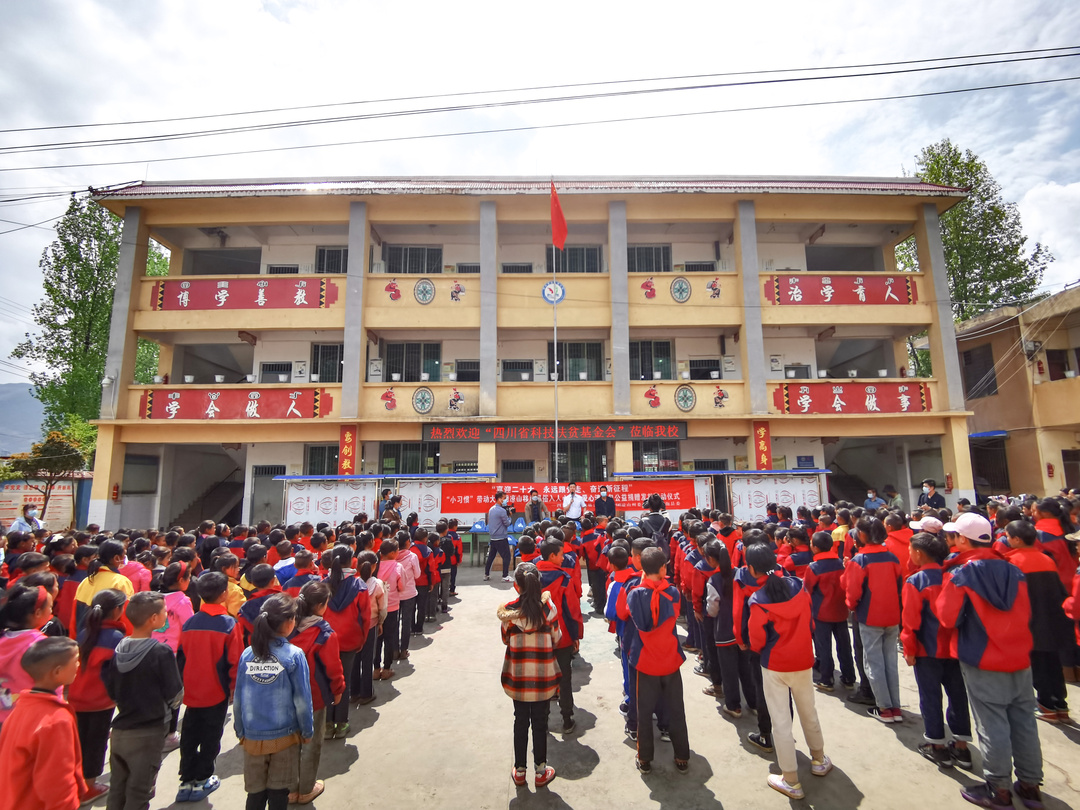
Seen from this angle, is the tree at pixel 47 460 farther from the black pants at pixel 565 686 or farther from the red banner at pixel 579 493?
the black pants at pixel 565 686

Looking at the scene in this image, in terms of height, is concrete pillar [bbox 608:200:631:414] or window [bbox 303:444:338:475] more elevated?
concrete pillar [bbox 608:200:631:414]

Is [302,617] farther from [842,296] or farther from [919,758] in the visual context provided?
[842,296]

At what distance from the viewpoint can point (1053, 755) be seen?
4.05 metres

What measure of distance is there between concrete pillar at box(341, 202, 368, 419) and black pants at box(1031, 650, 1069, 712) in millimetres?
14437

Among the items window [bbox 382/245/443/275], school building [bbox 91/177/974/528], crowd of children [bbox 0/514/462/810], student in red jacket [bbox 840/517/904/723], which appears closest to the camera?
crowd of children [bbox 0/514/462/810]

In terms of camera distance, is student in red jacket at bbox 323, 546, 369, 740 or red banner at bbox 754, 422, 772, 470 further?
red banner at bbox 754, 422, 772, 470

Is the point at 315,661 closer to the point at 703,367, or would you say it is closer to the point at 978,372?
the point at 703,367

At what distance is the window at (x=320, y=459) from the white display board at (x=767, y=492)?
12.0 m

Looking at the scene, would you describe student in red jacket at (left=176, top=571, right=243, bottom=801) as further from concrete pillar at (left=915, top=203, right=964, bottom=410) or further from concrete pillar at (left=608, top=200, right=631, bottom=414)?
concrete pillar at (left=915, top=203, right=964, bottom=410)

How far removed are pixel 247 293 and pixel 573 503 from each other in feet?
38.8

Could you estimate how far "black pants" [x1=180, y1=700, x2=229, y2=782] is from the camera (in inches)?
149

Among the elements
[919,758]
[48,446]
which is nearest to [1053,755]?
[919,758]

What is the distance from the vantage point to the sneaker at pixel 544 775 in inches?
147

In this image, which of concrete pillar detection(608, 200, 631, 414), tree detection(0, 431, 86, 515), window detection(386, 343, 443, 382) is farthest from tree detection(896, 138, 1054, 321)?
tree detection(0, 431, 86, 515)
